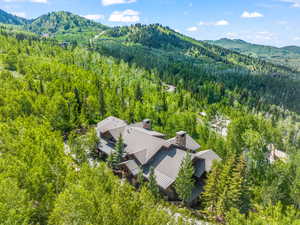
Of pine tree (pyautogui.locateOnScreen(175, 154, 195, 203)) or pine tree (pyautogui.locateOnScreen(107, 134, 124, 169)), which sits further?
pine tree (pyautogui.locateOnScreen(107, 134, 124, 169))

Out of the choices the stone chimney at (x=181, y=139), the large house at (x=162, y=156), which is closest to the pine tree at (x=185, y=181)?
the large house at (x=162, y=156)

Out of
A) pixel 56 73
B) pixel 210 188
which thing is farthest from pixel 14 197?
pixel 56 73

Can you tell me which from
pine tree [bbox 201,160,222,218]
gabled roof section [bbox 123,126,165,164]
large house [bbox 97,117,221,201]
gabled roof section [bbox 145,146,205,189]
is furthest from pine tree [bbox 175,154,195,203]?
gabled roof section [bbox 123,126,165,164]

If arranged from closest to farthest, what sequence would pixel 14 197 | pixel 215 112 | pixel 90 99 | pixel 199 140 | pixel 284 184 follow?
pixel 14 197 < pixel 284 184 < pixel 199 140 < pixel 90 99 < pixel 215 112

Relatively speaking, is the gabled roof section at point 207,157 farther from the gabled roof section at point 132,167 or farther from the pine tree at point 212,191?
the gabled roof section at point 132,167

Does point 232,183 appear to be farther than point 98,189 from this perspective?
Yes

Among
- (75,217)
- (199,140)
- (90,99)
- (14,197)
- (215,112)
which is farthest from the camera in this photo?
(215,112)

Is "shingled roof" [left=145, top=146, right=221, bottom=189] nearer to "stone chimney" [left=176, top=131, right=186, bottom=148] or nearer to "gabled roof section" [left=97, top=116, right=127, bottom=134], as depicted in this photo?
"stone chimney" [left=176, top=131, right=186, bottom=148]

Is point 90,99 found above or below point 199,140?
above

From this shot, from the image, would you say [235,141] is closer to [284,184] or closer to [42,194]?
[284,184]
